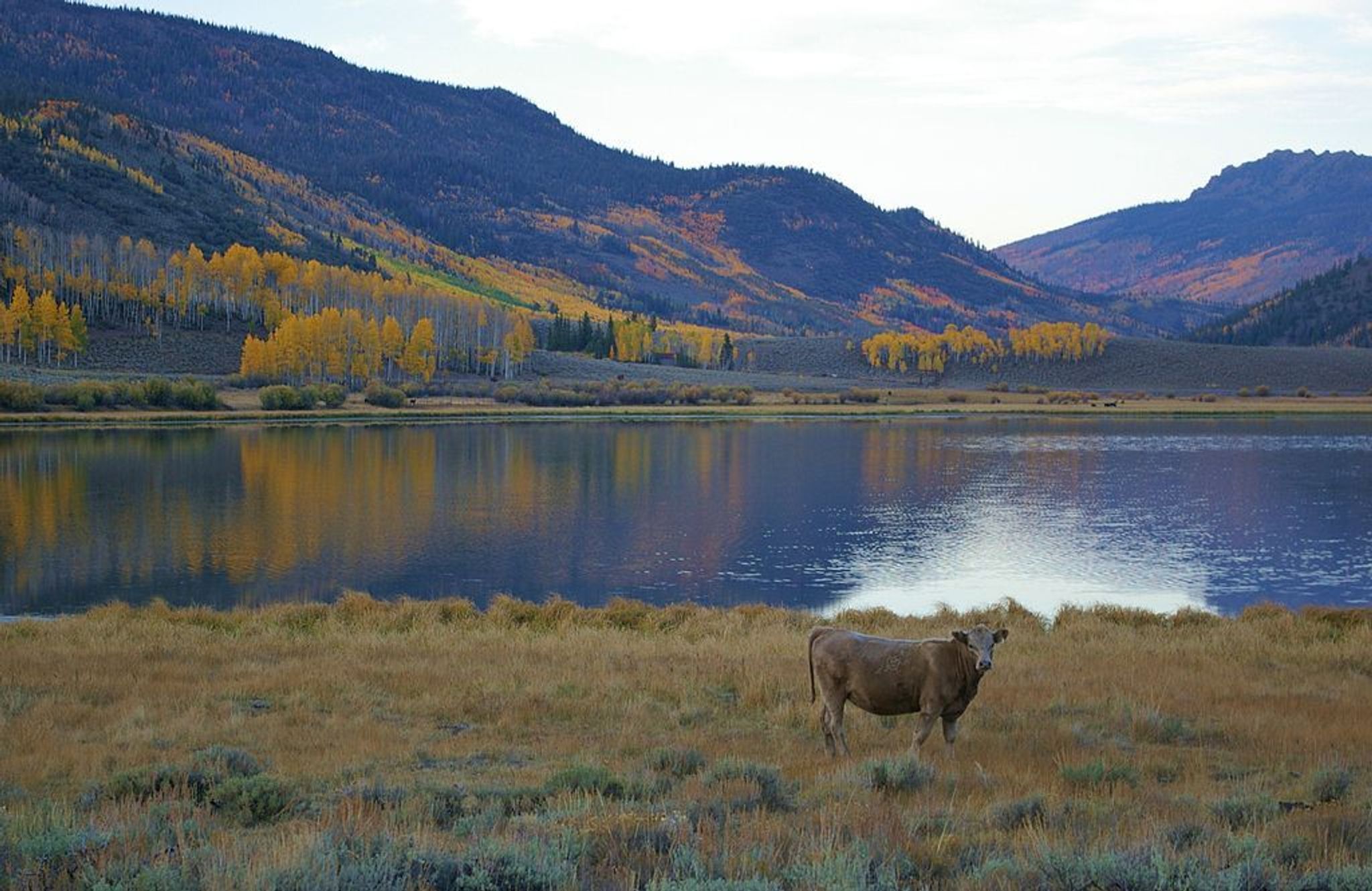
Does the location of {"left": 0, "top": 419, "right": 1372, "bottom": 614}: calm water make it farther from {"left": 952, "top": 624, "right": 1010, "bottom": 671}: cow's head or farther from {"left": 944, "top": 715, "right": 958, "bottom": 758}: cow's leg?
{"left": 952, "top": 624, "right": 1010, "bottom": 671}: cow's head

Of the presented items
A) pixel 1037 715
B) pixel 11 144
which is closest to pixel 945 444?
pixel 1037 715

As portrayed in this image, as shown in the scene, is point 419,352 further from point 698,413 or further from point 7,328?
point 7,328

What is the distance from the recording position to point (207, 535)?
40.3 meters

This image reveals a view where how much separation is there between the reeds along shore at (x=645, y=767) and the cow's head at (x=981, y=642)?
3.08ft

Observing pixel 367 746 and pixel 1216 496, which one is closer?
pixel 367 746

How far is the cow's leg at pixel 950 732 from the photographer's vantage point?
1043 cm

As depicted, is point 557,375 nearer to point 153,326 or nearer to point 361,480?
point 153,326

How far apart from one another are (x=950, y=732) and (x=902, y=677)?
65cm

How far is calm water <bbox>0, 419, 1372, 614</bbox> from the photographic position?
32344 millimetres

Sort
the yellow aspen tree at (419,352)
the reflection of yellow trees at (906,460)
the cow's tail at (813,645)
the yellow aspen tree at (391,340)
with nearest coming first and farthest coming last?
the cow's tail at (813,645)
the reflection of yellow trees at (906,460)
the yellow aspen tree at (391,340)
the yellow aspen tree at (419,352)

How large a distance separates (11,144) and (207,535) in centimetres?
16878

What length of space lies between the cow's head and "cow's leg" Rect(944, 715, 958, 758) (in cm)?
60

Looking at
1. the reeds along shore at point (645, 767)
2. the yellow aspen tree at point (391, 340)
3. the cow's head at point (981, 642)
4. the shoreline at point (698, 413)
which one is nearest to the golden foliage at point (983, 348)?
the shoreline at point (698, 413)

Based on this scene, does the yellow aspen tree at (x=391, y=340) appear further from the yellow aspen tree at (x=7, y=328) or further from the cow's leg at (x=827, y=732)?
the cow's leg at (x=827, y=732)
